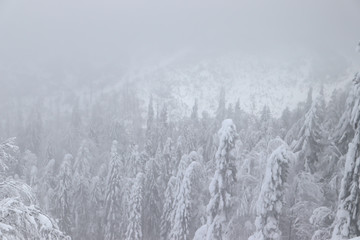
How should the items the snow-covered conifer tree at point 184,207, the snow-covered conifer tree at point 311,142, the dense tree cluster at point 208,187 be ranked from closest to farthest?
1. the dense tree cluster at point 208,187
2. the snow-covered conifer tree at point 311,142
3. the snow-covered conifer tree at point 184,207

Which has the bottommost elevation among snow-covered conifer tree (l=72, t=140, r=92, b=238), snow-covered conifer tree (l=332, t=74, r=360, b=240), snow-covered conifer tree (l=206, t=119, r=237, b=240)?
snow-covered conifer tree (l=72, t=140, r=92, b=238)

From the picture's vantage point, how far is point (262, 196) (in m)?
14.5

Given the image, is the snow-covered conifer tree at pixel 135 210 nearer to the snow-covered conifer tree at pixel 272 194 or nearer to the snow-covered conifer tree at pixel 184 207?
the snow-covered conifer tree at pixel 184 207

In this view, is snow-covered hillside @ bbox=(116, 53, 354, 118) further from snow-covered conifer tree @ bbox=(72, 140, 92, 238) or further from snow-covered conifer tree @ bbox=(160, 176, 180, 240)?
snow-covered conifer tree @ bbox=(160, 176, 180, 240)

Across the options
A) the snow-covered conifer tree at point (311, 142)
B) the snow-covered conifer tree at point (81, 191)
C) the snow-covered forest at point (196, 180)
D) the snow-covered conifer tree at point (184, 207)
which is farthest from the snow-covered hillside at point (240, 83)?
the snow-covered conifer tree at point (311, 142)

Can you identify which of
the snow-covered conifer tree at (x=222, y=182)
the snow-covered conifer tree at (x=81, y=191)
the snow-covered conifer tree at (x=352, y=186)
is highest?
the snow-covered conifer tree at (x=352, y=186)

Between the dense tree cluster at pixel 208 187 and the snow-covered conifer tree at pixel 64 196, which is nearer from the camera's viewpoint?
the dense tree cluster at pixel 208 187

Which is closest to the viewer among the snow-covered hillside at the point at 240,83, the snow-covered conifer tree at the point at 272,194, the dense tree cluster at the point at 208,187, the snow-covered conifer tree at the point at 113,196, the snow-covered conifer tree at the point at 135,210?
the dense tree cluster at the point at 208,187

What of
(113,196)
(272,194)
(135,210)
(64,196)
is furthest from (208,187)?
(64,196)

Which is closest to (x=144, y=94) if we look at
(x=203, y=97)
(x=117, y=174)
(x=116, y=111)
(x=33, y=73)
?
(x=203, y=97)

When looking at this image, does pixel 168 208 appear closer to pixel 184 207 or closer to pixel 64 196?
pixel 184 207

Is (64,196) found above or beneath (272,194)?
beneath

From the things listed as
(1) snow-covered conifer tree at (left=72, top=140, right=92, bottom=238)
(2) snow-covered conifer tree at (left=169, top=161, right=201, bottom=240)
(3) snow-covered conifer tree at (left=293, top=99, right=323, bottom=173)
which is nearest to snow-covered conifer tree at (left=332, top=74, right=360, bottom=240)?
(3) snow-covered conifer tree at (left=293, top=99, right=323, bottom=173)

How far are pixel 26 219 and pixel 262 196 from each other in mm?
11162
